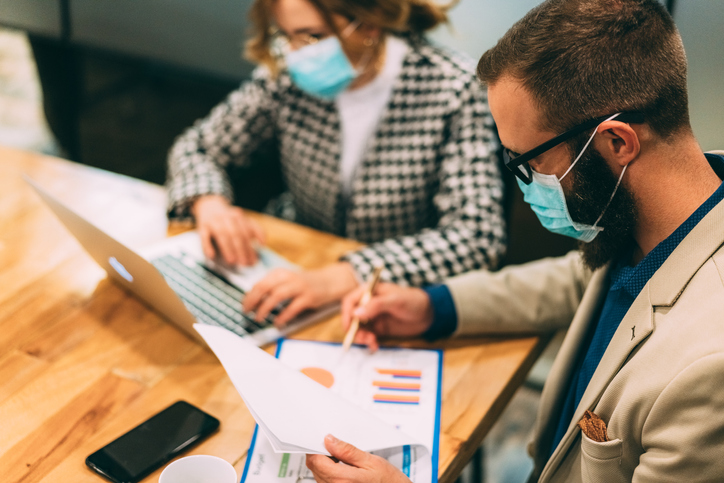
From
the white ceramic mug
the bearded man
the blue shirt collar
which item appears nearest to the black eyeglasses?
the bearded man

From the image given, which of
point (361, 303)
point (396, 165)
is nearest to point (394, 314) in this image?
point (361, 303)

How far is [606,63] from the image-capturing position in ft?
2.25

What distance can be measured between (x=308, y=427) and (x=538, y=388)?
4.88 ft

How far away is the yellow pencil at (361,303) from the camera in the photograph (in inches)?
37.4

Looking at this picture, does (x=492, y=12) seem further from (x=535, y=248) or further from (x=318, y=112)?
(x=535, y=248)

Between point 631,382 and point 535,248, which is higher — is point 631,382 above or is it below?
above

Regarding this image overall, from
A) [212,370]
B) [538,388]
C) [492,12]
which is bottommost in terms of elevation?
[538,388]

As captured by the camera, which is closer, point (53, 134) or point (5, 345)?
point (5, 345)

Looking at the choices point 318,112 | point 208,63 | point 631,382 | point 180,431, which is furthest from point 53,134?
point 631,382

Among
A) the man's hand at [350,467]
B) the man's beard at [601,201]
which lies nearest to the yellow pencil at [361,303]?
the man's hand at [350,467]

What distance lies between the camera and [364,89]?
4.61 feet

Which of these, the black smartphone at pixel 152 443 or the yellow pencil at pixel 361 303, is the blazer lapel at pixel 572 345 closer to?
the yellow pencil at pixel 361 303

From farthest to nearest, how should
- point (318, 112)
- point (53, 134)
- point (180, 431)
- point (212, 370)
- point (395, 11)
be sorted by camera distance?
point (53, 134) < point (318, 112) < point (395, 11) < point (212, 370) < point (180, 431)

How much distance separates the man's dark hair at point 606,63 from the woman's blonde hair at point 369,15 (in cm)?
65
